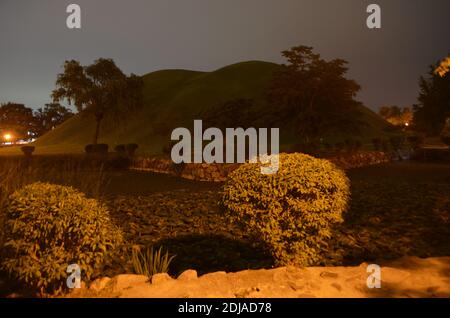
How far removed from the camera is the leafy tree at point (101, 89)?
4300 cm

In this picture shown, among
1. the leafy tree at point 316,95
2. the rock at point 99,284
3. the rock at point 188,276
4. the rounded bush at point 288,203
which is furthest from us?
the leafy tree at point 316,95

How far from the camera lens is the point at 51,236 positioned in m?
5.03

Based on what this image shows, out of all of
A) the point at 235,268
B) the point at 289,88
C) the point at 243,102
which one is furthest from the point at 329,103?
the point at 235,268

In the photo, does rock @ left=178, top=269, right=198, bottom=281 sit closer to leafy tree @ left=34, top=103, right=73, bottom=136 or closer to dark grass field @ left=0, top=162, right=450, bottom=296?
dark grass field @ left=0, top=162, right=450, bottom=296

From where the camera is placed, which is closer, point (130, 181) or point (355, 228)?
point (355, 228)

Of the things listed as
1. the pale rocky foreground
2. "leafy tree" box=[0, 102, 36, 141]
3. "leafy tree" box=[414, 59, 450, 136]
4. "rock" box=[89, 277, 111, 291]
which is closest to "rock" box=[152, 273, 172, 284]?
the pale rocky foreground

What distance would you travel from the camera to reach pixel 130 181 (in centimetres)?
2022

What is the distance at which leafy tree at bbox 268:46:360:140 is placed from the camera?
95.6 ft

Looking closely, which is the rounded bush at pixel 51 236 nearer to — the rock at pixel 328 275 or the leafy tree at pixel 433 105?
the rock at pixel 328 275

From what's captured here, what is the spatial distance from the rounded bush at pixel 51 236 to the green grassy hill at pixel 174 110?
51.5m

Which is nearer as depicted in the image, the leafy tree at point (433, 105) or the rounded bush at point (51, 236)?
the rounded bush at point (51, 236)

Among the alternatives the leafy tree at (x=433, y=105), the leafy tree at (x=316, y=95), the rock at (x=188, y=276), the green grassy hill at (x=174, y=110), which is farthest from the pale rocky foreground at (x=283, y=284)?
the leafy tree at (x=433, y=105)

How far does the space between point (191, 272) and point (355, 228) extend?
5.10 meters
